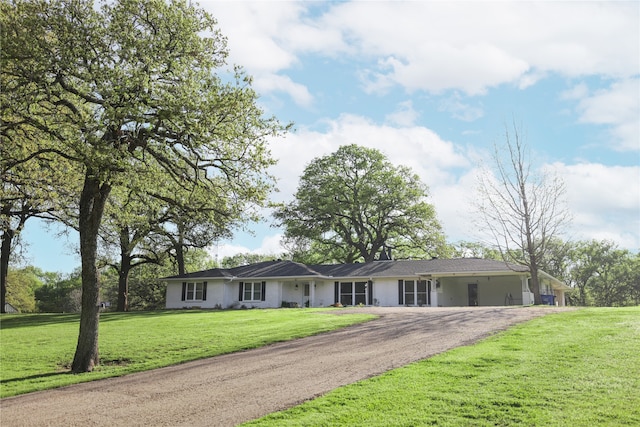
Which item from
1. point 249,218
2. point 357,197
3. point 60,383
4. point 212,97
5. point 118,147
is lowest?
Answer: point 60,383

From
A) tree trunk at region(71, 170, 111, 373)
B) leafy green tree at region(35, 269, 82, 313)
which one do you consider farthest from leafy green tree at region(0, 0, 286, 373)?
leafy green tree at region(35, 269, 82, 313)

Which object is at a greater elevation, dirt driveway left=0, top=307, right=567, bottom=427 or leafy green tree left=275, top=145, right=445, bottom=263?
leafy green tree left=275, top=145, right=445, bottom=263

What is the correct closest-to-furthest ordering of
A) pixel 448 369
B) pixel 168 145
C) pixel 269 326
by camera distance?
pixel 448 369
pixel 168 145
pixel 269 326

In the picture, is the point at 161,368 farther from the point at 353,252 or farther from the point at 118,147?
the point at 353,252

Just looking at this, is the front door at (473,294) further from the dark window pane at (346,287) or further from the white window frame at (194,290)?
the white window frame at (194,290)

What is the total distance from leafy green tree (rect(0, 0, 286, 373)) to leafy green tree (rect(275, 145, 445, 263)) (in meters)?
31.4

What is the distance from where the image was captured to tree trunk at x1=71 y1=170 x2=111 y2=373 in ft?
44.2

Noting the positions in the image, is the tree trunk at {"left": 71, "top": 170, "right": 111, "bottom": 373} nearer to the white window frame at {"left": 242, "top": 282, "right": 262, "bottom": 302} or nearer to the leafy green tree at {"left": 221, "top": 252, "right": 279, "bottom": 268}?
the white window frame at {"left": 242, "top": 282, "right": 262, "bottom": 302}

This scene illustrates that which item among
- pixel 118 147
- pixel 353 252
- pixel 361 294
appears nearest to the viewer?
pixel 118 147

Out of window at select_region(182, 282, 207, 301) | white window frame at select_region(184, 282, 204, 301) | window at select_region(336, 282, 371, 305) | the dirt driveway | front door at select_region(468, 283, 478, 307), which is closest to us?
the dirt driveway

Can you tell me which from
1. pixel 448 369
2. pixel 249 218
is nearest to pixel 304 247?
pixel 249 218

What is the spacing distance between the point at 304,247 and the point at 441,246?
1307 centimetres

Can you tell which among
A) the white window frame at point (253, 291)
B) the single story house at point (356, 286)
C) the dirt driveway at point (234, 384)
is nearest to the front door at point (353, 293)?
the single story house at point (356, 286)

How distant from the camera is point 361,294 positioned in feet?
116
